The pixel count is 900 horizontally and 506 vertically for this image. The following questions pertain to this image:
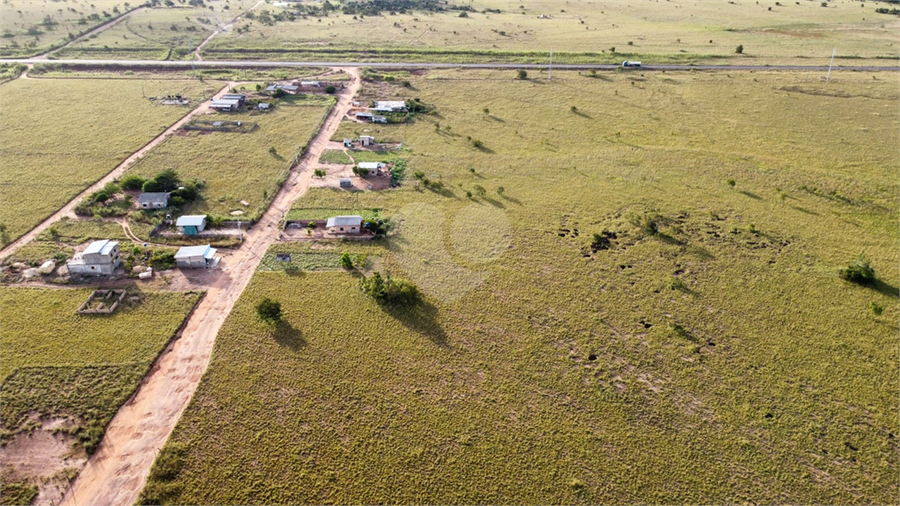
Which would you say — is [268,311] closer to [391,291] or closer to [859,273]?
[391,291]

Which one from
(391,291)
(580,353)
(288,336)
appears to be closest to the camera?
(580,353)

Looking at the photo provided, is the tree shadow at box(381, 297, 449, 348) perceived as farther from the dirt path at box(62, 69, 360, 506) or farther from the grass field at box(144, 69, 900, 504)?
the dirt path at box(62, 69, 360, 506)

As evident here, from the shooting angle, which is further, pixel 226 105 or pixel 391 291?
pixel 226 105

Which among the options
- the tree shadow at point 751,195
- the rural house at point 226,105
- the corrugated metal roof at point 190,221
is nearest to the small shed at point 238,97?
the rural house at point 226,105

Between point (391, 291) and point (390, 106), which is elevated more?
point (390, 106)

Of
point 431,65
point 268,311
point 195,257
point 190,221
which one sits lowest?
point 268,311

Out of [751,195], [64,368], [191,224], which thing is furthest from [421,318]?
[751,195]

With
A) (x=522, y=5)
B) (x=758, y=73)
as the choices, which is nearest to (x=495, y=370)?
(x=758, y=73)

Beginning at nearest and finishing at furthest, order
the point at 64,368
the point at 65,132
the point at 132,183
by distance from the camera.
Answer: the point at 64,368
the point at 132,183
the point at 65,132
